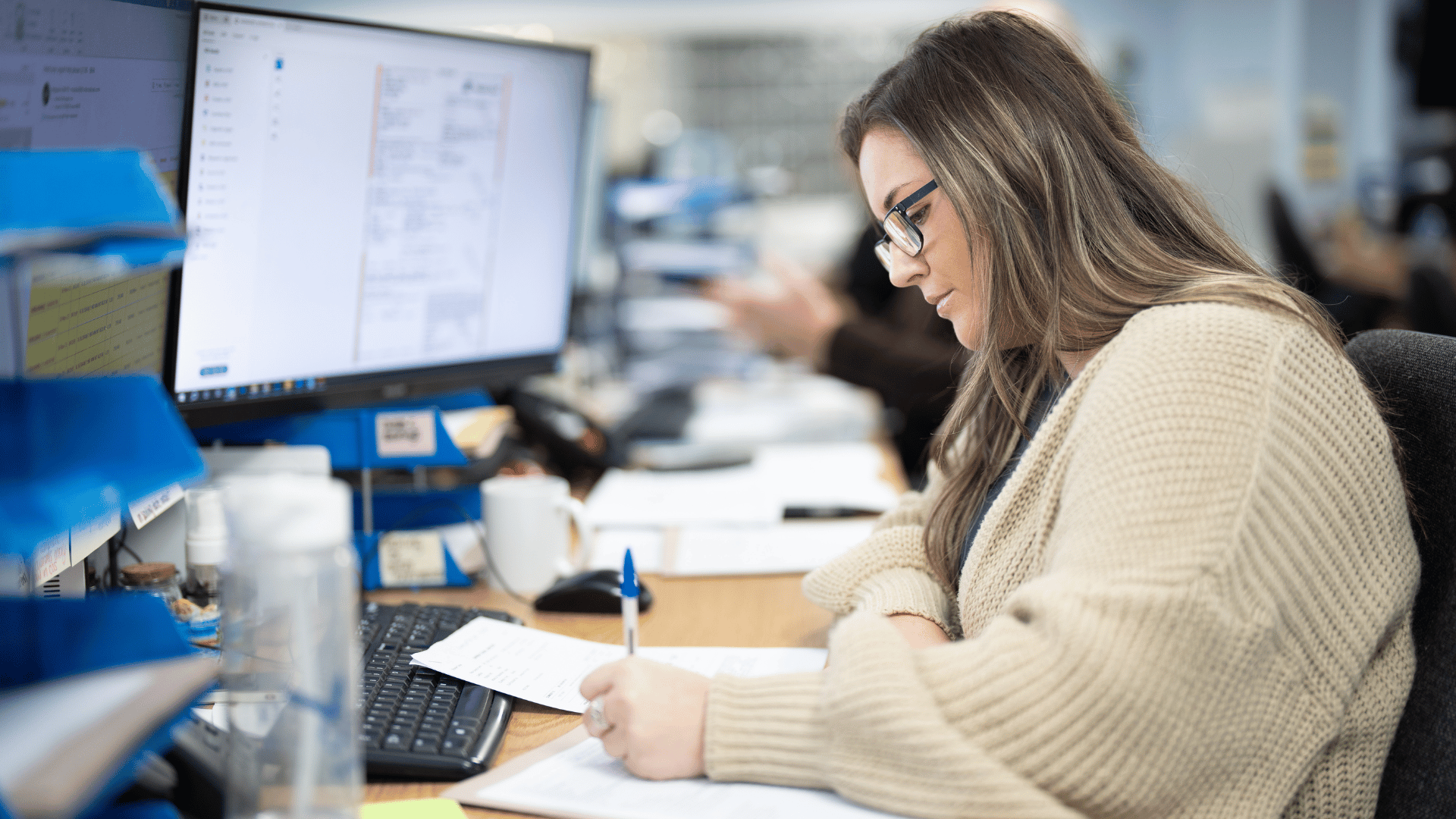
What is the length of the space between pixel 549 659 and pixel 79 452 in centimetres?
44

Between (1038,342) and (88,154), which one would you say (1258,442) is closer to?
(1038,342)

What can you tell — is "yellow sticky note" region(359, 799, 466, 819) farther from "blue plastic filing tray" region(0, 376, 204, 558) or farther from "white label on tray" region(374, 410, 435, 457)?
"white label on tray" region(374, 410, 435, 457)

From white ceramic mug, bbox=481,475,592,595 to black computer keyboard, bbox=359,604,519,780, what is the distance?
0.20 m

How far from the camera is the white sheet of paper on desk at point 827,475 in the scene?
147cm

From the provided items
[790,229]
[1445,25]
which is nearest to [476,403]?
[790,229]

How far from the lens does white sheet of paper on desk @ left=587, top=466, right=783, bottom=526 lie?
1398mm

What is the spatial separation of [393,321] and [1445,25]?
213 inches

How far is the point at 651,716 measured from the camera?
68cm

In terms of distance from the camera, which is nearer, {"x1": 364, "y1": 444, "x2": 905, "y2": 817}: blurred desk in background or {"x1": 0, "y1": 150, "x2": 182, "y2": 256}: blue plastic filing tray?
{"x1": 0, "y1": 150, "x2": 182, "y2": 256}: blue plastic filing tray

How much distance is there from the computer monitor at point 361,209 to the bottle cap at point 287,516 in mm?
550

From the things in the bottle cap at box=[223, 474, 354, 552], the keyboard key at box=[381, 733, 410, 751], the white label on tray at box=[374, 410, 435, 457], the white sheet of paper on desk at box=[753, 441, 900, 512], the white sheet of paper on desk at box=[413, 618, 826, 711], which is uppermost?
the bottle cap at box=[223, 474, 354, 552]

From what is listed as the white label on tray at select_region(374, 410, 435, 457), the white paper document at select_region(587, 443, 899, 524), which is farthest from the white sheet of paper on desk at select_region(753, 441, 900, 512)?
the white label on tray at select_region(374, 410, 435, 457)

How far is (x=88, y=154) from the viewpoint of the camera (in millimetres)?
504

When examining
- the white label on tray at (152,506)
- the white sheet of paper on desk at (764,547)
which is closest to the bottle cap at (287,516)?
the white label on tray at (152,506)
